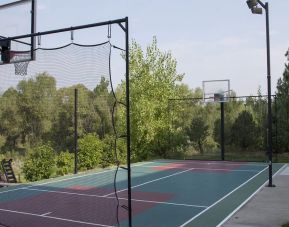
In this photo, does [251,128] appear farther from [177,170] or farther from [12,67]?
[12,67]

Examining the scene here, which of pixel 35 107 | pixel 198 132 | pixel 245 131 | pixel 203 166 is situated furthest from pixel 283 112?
pixel 35 107

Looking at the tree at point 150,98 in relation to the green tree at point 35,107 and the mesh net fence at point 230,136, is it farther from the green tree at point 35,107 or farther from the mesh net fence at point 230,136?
the green tree at point 35,107

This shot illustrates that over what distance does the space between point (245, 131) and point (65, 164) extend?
12330 millimetres

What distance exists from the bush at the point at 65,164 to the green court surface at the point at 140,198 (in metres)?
0.88

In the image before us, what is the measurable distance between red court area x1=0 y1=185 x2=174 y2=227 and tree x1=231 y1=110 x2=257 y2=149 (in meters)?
13.5

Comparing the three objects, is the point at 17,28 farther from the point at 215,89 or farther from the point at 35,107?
the point at 215,89

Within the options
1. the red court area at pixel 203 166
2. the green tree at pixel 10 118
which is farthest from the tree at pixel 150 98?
the green tree at pixel 10 118

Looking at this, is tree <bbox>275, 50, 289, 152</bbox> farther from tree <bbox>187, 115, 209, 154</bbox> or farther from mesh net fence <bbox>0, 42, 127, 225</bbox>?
mesh net fence <bbox>0, 42, 127, 225</bbox>

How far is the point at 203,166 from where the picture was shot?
1967cm

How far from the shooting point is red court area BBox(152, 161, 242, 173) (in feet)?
60.5

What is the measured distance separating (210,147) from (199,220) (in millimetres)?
19438

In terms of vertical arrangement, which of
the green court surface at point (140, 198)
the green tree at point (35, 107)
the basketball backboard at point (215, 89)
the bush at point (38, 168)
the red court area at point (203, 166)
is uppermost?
the basketball backboard at point (215, 89)

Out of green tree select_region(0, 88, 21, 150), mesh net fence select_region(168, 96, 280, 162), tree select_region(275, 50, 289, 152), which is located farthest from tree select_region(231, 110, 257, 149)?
green tree select_region(0, 88, 21, 150)

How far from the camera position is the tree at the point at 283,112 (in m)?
22.9
